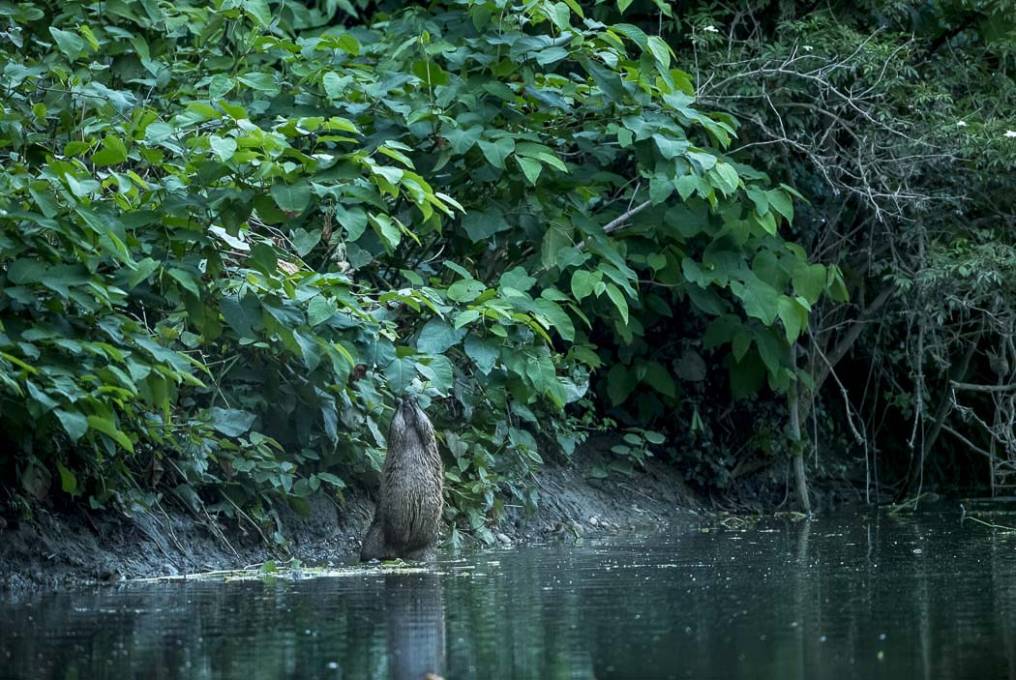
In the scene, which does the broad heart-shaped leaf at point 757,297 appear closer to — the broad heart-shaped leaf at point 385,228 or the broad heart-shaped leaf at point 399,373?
the broad heart-shaped leaf at point 399,373

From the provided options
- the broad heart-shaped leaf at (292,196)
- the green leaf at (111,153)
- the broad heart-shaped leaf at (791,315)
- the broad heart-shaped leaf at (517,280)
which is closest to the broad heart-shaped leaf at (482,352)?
the broad heart-shaped leaf at (517,280)

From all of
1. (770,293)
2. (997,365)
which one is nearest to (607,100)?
(770,293)

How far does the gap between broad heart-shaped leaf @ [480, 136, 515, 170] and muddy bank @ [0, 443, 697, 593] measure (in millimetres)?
1888

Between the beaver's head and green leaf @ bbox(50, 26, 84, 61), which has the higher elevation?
green leaf @ bbox(50, 26, 84, 61)

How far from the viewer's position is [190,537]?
7.35m

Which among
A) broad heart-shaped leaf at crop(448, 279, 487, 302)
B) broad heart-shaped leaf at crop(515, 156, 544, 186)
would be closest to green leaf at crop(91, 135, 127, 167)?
broad heart-shaped leaf at crop(448, 279, 487, 302)

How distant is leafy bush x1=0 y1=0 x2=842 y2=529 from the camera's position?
20.7ft

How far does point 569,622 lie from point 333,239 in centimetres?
354

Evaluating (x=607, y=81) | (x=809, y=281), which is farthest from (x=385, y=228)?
(x=809, y=281)

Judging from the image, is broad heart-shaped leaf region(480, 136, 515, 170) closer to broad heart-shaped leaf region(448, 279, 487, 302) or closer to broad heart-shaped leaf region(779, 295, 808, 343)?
broad heart-shaped leaf region(448, 279, 487, 302)

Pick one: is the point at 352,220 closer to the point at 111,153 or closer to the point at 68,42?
the point at 111,153

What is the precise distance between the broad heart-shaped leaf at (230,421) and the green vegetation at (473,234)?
0.06 ft

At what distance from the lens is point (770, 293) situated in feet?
30.9

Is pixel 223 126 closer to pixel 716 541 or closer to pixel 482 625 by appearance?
pixel 482 625
